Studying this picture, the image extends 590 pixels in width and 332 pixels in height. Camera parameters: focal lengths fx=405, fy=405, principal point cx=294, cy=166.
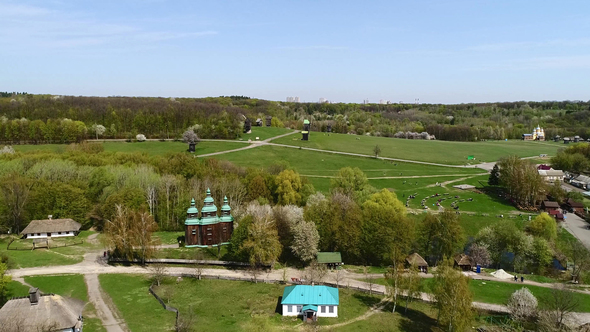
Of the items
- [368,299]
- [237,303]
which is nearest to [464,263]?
[368,299]

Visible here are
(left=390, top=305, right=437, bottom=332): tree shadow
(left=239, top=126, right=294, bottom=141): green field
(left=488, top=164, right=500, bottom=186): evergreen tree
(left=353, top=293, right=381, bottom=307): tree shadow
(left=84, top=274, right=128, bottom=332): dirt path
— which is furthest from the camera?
(left=239, top=126, right=294, bottom=141): green field

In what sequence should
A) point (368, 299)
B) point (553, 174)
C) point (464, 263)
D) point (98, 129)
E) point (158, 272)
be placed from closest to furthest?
point (368, 299) → point (158, 272) → point (464, 263) → point (553, 174) → point (98, 129)

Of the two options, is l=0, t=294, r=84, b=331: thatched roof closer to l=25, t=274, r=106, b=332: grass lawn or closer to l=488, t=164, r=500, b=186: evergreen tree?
l=25, t=274, r=106, b=332: grass lawn

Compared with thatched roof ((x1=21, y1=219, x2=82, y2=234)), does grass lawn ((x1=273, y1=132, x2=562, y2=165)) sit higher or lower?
higher

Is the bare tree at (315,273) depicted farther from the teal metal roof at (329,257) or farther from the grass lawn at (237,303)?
the grass lawn at (237,303)

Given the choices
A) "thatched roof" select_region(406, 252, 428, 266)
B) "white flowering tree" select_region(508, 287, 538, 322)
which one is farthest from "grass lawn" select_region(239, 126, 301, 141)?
"white flowering tree" select_region(508, 287, 538, 322)

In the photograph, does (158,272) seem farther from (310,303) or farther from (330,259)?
(330,259)
